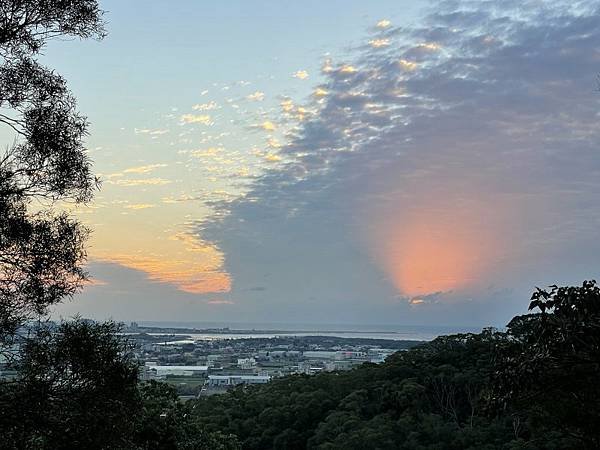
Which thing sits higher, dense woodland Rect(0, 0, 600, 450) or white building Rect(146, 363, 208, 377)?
dense woodland Rect(0, 0, 600, 450)

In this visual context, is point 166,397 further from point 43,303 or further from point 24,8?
point 24,8

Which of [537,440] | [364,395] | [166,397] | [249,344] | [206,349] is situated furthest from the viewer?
[249,344]

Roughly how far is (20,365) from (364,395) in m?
18.4

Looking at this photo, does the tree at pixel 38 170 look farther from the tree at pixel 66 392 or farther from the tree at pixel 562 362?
the tree at pixel 562 362

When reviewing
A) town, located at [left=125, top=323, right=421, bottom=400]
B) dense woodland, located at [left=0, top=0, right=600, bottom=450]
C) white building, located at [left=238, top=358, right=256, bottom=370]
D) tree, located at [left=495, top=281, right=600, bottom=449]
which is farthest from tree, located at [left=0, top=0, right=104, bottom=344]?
white building, located at [left=238, top=358, right=256, bottom=370]

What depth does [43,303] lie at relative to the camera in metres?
5.32

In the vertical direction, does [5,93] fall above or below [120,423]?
above

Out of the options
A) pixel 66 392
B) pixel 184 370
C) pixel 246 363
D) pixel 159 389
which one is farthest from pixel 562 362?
pixel 246 363

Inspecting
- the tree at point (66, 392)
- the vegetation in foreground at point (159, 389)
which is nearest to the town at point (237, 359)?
the vegetation in foreground at point (159, 389)

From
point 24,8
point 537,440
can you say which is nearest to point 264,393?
point 537,440

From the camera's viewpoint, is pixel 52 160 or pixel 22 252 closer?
pixel 22 252

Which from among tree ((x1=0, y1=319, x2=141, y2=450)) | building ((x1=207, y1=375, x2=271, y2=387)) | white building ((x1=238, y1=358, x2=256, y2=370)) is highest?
tree ((x1=0, y1=319, x2=141, y2=450))

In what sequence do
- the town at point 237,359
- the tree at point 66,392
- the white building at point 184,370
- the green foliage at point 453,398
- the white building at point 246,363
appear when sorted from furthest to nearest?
the white building at point 246,363
the town at point 237,359
the white building at point 184,370
the green foliage at point 453,398
the tree at point 66,392

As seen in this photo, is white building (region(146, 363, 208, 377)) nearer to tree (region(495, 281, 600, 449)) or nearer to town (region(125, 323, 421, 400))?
town (region(125, 323, 421, 400))
